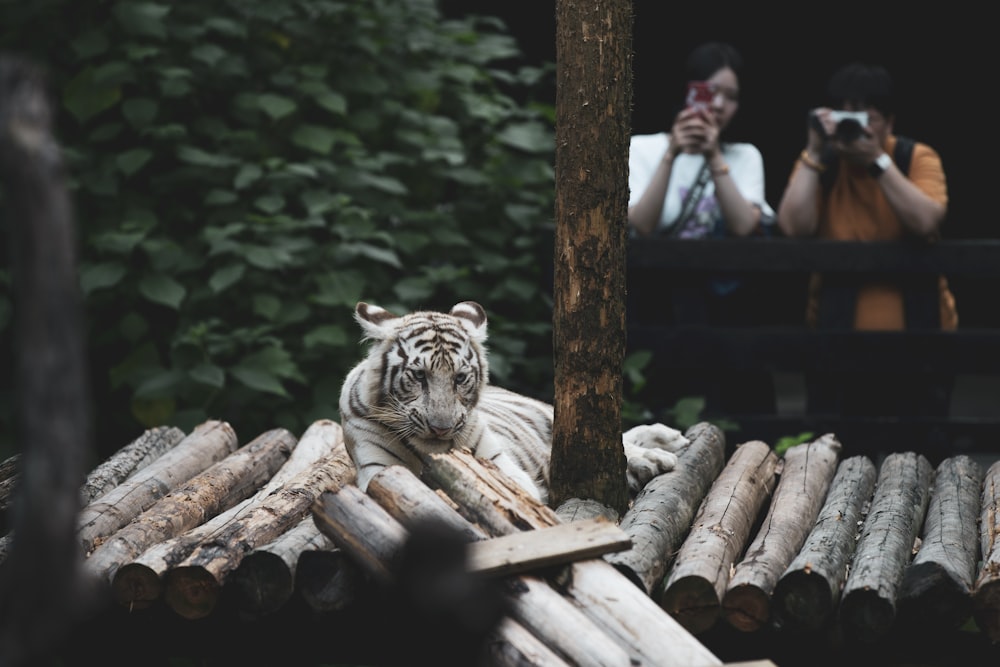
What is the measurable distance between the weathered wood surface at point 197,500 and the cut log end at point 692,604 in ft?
5.29

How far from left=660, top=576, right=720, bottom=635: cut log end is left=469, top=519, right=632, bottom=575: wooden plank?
0.20m

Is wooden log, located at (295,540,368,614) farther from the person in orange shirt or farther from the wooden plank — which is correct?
the person in orange shirt

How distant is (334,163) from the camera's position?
24.5ft

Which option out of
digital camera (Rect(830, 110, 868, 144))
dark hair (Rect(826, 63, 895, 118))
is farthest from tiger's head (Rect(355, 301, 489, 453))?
dark hair (Rect(826, 63, 895, 118))

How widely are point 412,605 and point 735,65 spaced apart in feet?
13.3

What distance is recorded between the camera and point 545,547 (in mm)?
3381

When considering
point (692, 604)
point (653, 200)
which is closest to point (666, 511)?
point (692, 604)

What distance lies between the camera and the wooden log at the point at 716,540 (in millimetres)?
3527

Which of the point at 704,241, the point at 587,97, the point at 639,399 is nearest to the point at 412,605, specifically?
the point at 587,97

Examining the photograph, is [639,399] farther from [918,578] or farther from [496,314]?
[918,578]

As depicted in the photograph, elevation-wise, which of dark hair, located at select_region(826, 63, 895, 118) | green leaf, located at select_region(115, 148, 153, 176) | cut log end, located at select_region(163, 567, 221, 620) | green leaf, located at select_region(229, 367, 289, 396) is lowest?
green leaf, located at select_region(229, 367, 289, 396)

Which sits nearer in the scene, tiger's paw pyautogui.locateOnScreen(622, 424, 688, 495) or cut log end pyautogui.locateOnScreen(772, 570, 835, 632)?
cut log end pyautogui.locateOnScreen(772, 570, 835, 632)

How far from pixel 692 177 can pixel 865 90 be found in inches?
35.4

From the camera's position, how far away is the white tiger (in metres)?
4.25
